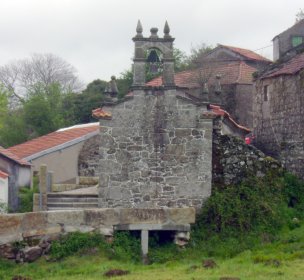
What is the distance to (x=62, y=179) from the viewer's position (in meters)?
32.0

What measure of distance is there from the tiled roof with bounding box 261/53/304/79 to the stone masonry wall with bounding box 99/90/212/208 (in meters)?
4.51

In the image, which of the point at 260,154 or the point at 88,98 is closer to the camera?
the point at 260,154

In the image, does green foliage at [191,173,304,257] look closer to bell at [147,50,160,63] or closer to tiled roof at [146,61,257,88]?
bell at [147,50,160,63]

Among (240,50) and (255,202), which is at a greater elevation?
(240,50)

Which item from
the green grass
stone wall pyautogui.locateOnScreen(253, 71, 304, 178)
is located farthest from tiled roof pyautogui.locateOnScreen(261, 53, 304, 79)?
the green grass

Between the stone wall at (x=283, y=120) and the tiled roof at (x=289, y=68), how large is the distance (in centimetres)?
16

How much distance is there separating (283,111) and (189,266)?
8765 mm

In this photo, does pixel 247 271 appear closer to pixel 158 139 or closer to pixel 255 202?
pixel 255 202

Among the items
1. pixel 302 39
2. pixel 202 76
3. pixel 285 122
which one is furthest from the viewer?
pixel 202 76

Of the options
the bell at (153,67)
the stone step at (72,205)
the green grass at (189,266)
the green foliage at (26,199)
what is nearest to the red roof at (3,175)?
the green foliage at (26,199)

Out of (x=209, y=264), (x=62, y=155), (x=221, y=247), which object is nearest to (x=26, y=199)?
(x=62, y=155)

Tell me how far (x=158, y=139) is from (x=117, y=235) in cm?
333

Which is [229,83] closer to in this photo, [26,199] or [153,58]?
[26,199]

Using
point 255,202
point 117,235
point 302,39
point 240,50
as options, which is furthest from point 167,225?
point 240,50
